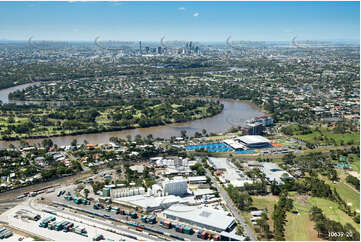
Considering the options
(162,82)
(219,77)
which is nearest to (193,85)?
(162,82)

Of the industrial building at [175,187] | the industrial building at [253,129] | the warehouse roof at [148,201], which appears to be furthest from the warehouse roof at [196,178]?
the industrial building at [253,129]

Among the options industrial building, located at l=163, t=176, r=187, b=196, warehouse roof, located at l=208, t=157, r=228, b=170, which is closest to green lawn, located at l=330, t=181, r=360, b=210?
warehouse roof, located at l=208, t=157, r=228, b=170

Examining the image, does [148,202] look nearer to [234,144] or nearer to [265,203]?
[265,203]

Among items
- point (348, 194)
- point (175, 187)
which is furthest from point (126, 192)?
point (348, 194)

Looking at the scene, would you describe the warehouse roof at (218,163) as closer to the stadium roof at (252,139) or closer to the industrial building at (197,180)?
the industrial building at (197,180)

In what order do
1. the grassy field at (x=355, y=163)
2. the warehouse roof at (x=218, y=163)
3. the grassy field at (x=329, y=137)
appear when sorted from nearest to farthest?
the warehouse roof at (x=218, y=163)
the grassy field at (x=355, y=163)
the grassy field at (x=329, y=137)
